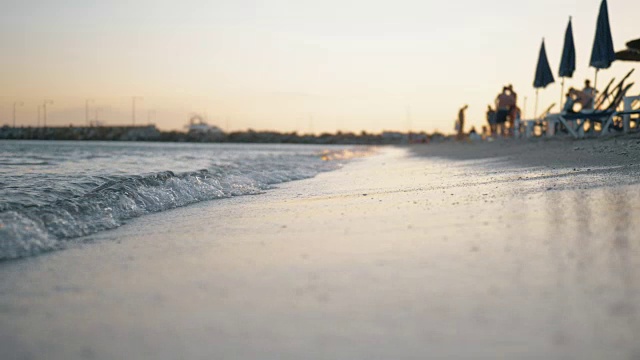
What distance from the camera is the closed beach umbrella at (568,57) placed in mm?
13461

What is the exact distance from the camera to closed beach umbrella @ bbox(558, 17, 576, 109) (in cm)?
1346

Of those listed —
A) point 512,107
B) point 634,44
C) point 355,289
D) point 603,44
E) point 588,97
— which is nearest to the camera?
point 355,289

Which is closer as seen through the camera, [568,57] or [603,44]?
[603,44]

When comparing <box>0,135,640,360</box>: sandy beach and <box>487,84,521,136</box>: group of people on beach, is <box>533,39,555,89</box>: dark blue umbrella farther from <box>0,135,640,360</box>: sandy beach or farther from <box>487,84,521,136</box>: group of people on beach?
<box>0,135,640,360</box>: sandy beach

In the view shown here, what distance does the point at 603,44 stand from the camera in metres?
11.6

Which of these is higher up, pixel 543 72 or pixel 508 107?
pixel 543 72

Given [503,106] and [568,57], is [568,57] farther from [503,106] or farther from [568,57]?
[503,106]

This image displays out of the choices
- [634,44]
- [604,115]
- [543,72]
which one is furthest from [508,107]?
[604,115]

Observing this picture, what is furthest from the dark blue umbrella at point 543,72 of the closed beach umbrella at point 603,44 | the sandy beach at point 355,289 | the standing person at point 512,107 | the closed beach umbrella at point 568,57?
the sandy beach at point 355,289

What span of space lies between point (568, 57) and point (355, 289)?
14.4m

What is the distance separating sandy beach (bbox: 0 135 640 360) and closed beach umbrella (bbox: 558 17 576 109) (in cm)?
1224

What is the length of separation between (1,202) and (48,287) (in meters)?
2.27

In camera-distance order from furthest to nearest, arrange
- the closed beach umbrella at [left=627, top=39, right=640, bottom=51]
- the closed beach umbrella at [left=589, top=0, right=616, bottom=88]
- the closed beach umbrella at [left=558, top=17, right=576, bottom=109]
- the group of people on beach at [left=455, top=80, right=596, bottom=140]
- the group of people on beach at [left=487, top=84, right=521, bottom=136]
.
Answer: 1. the group of people on beach at [left=487, top=84, right=521, bottom=136]
2. the closed beach umbrella at [left=558, top=17, right=576, bottom=109]
3. the group of people on beach at [left=455, top=80, right=596, bottom=140]
4. the closed beach umbrella at [left=589, top=0, right=616, bottom=88]
5. the closed beach umbrella at [left=627, top=39, right=640, bottom=51]

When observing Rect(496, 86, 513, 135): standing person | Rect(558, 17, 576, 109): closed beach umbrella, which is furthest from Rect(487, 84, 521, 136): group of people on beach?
Rect(558, 17, 576, 109): closed beach umbrella
